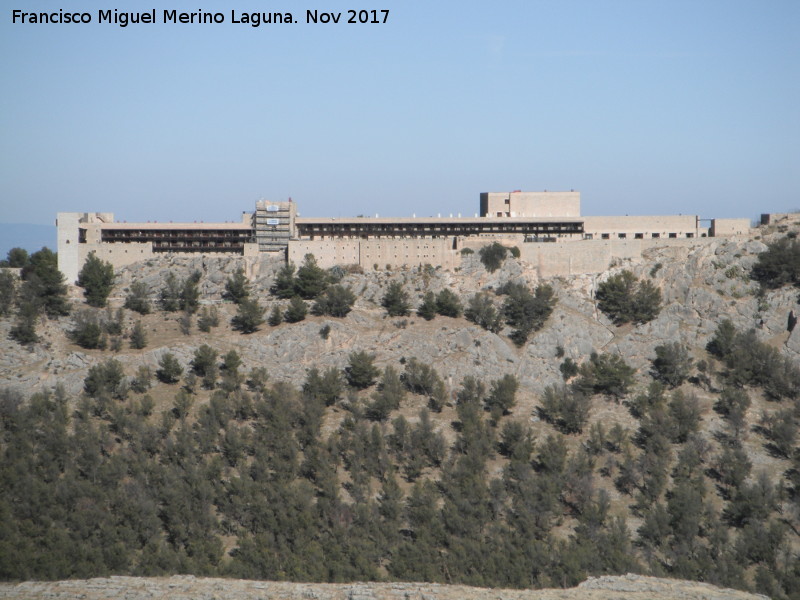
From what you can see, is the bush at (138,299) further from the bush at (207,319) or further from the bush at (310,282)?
the bush at (310,282)

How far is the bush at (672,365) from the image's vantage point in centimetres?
7581

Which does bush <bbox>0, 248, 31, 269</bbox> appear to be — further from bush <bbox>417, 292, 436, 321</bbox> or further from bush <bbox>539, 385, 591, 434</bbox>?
bush <bbox>539, 385, 591, 434</bbox>

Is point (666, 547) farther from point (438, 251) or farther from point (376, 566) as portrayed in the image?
point (438, 251)

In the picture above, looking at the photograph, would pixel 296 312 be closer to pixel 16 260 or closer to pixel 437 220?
pixel 437 220

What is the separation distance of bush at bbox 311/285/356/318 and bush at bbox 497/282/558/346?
11.8 metres

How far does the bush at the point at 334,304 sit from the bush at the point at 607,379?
1800cm

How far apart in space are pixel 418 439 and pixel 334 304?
53.9 feet

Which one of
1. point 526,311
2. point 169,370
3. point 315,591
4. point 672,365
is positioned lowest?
point 315,591

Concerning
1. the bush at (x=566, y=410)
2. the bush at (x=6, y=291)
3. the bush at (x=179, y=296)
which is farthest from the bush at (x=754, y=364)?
the bush at (x=6, y=291)

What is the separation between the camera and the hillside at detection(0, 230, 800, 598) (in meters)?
56.3

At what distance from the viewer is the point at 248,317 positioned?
7894cm

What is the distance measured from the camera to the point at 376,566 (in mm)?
55438

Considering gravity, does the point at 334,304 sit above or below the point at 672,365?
above

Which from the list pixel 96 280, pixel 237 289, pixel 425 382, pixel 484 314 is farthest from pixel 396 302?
pixel 96 280
